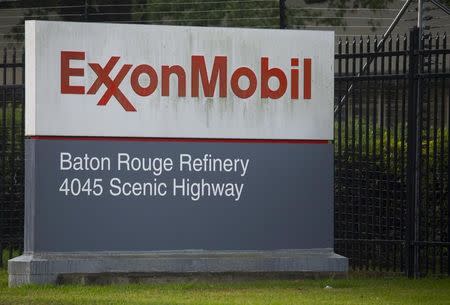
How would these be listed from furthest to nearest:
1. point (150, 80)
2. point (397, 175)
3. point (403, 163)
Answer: point (397, 175) → point (403, 163) → point (150, 80)

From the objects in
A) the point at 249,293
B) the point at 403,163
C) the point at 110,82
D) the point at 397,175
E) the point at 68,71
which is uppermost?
the point at 68,71

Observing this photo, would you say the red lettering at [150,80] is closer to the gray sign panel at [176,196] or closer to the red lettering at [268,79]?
the gray sign panel at [176,196]

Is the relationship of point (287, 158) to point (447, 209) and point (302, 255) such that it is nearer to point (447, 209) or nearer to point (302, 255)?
point (302, 255)

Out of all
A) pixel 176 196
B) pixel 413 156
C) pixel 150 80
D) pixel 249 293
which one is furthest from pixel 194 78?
pixel 413 156

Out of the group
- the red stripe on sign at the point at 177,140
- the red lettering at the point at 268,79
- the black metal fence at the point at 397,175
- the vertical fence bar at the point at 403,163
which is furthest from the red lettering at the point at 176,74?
the vertical fence bar at the point at 403,163

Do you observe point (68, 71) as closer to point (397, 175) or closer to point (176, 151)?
point (176, 151)

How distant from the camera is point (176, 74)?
12664mm

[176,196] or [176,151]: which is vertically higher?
[176,151]

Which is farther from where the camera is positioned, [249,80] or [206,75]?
[249,80]

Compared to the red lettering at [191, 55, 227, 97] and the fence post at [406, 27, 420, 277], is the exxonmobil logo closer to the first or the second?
the red lettering at [191, 55, 227, 97]

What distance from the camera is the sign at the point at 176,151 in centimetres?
1229

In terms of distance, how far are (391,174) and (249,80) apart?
2296 mm

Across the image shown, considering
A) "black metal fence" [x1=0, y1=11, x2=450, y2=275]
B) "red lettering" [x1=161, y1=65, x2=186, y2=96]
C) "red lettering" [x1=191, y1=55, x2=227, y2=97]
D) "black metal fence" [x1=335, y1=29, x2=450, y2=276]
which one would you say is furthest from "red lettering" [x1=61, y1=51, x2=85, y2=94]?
"black metal fence" [x1=335, y1=29, x2=450, y2=276]

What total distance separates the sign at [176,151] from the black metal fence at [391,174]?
2.97 ft
